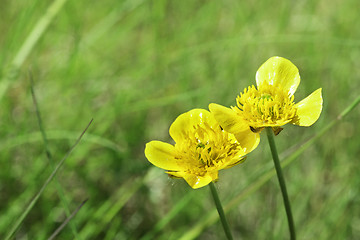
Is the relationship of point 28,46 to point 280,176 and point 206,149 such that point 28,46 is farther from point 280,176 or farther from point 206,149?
point 280,176

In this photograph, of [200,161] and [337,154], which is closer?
[200,161]

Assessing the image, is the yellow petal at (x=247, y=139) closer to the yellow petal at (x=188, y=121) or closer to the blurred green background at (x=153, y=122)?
the yellow petal at (x=188, y=121)

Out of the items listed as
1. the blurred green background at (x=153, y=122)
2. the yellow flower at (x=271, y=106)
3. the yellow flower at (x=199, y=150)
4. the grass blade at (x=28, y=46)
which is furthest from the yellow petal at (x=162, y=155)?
the grass blade at (x=28, y=46)

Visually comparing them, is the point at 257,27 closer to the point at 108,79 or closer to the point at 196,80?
the point at 196,80

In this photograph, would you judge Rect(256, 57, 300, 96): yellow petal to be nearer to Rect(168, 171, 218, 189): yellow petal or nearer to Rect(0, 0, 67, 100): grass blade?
Rect(168, 171, 218, 189): yellow petal

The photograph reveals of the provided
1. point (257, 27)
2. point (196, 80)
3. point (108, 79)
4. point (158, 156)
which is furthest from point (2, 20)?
point (158, 156)

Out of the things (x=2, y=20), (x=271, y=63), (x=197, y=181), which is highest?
(x=2, y=20)

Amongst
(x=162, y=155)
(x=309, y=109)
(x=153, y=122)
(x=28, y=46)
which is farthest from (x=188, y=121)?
(x=153, y=122)
